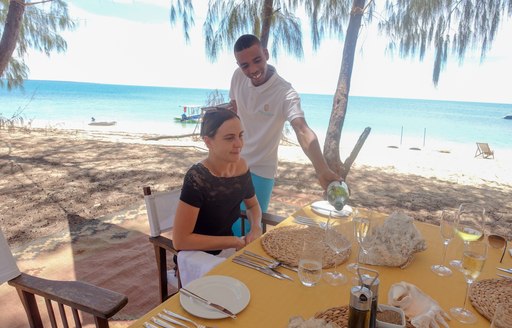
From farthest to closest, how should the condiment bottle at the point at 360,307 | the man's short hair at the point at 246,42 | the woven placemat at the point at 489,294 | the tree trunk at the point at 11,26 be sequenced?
the tree trunk at the point at 11,26 < the man's short hair at the point at 246,42 < the woven placemat at the point at 489,294 < the condiment bottle at the point at 360,307

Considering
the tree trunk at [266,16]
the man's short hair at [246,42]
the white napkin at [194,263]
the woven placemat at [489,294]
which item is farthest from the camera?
the tree trunk at [266,16]

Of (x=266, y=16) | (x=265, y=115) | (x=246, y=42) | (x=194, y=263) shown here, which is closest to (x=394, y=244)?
(x=194, y=263)

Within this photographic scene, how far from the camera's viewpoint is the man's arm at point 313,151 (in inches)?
61.4

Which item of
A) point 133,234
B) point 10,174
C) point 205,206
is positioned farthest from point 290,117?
point 10,174

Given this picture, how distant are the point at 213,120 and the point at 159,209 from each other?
1.82 ft

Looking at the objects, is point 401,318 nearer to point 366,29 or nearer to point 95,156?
point 366,29

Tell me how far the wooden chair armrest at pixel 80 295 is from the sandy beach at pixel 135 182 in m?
2.12

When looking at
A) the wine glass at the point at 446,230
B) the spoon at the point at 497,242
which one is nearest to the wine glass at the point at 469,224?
the wine glass at the point at 446,230

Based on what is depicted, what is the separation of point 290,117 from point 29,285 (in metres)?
1.49

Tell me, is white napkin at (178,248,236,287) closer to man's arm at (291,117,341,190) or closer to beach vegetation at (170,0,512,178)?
man's arm at (291,117,341,190)

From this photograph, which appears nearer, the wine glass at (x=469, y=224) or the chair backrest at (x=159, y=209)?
the wine glass at (x=469, y=224)

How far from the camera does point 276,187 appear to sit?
464cm

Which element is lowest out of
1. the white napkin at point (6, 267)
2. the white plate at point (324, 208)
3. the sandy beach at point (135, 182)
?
the sandy beach at point (135, 182)

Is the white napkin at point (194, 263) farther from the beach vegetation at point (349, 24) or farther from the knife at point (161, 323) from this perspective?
the beach vegetation at point (349, 24)
